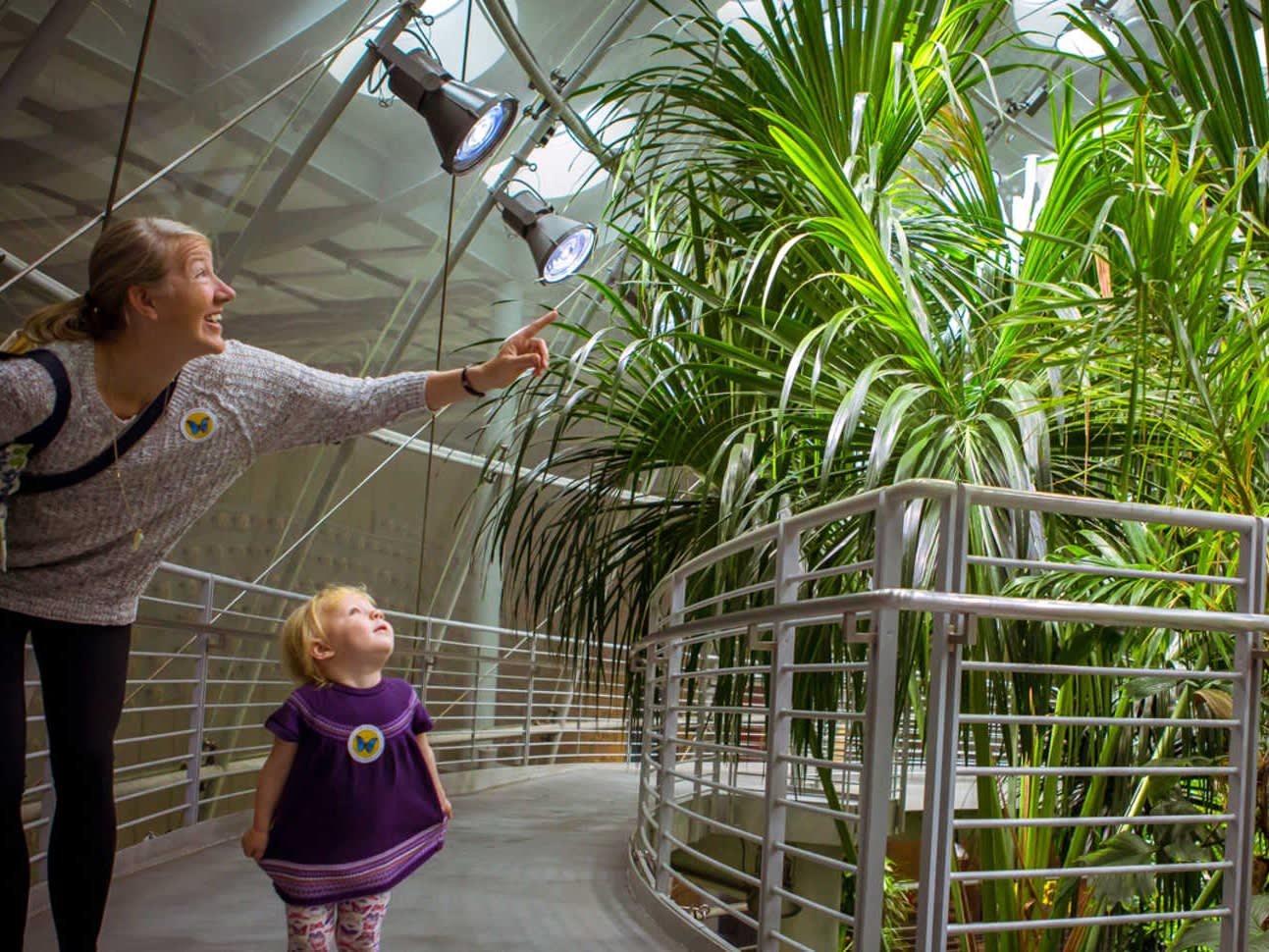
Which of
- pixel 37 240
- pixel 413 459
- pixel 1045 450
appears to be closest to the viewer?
pixel 1045 450

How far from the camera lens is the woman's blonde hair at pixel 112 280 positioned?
1472mm

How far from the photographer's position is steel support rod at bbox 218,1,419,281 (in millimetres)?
5617

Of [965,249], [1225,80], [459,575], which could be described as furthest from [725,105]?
[459,575]

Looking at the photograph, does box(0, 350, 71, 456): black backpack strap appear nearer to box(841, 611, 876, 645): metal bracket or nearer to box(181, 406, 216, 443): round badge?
box(181, 406, 216, 443): round badge

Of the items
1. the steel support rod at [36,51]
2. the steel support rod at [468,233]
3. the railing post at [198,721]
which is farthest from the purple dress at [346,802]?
the steel support rod at [468,233]

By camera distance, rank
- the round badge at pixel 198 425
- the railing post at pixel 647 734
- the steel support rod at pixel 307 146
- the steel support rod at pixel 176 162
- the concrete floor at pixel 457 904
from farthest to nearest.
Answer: the steel support rod at pixel 307 146 → the steel support rod at pixel 176 162 → the railing post at pixel 647 734 → the concrete floor at pixel 457 904 → the round badge at pixel 198 425

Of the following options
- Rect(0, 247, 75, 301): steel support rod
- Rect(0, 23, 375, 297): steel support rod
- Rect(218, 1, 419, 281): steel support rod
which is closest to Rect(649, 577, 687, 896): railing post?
Rect(0, 247, 75, 301): steel support rod

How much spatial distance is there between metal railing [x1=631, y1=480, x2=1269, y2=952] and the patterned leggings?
699 mm

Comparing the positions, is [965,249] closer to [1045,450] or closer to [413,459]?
[1045,450]

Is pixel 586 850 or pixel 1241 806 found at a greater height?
pixel 1241 806

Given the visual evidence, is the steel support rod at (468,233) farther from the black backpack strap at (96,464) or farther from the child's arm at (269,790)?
the black backpack strap at (96,464)

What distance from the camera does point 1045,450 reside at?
2449mm

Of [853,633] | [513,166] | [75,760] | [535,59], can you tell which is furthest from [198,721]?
[513,166]

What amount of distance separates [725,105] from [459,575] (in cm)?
583
